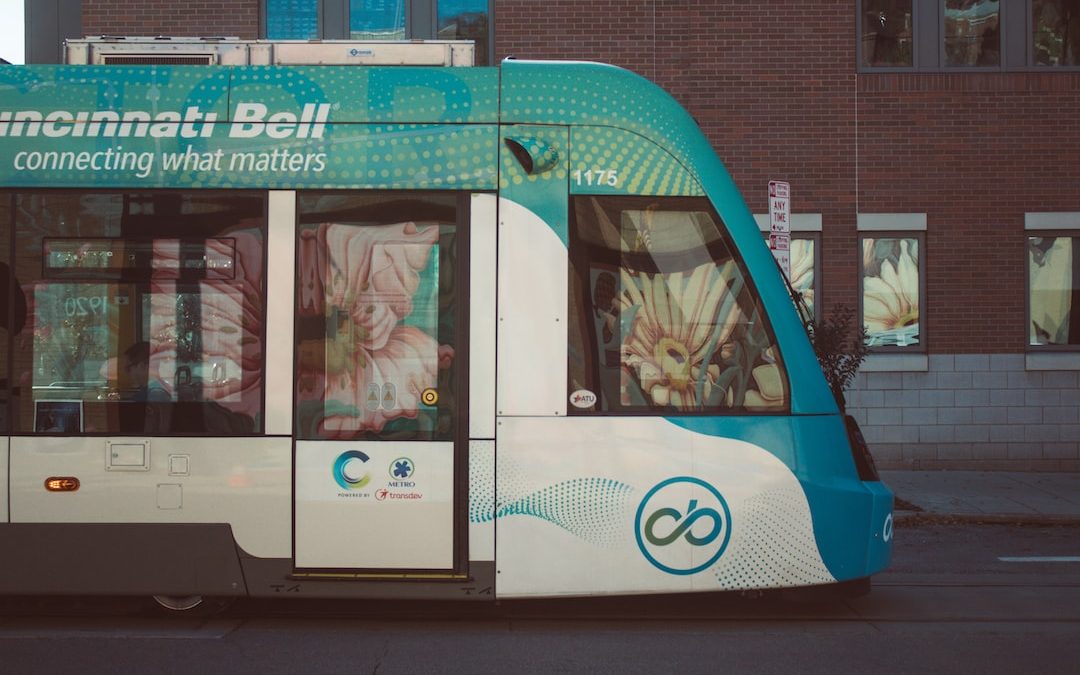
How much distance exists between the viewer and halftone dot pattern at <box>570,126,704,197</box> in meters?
6.00

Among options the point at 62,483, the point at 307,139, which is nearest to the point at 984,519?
the point at 307,139

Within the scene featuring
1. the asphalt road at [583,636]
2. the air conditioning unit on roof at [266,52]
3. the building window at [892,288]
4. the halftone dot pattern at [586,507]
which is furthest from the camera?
the building window at [892,288]

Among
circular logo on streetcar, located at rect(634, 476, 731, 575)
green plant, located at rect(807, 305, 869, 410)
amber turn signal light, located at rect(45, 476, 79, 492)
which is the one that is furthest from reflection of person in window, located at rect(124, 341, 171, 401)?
green plant, located at rect(807, 305, 869, 410)

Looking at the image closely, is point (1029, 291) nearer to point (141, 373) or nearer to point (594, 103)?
point (594, 103)

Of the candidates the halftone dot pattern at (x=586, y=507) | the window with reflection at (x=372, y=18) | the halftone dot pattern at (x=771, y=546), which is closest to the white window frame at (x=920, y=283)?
the window with reflection at (x=372, y=18)

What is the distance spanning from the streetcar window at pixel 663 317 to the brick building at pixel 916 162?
8489 millimetres

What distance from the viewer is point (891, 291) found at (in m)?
14.4

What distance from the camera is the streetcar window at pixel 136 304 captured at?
6020mm

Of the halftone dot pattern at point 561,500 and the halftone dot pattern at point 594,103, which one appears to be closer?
the halftone dot pattern at point 561,500

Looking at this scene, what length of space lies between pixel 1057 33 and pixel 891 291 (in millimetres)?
3931

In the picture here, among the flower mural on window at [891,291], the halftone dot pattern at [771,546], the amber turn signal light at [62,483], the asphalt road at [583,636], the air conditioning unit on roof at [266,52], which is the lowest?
the asphalt road at [583,636]

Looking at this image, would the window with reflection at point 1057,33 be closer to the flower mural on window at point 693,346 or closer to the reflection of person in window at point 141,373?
the flower mural on window at point 693,346

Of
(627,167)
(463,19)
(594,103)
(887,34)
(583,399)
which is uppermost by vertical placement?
(463,19)

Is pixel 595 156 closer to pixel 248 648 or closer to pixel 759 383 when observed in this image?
pixel 759 383
